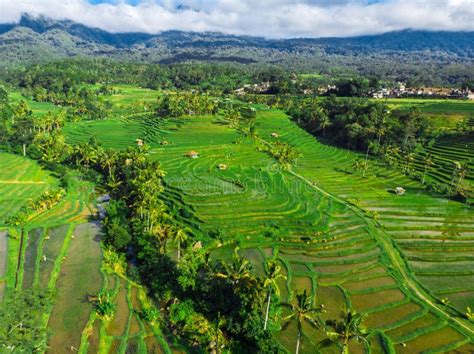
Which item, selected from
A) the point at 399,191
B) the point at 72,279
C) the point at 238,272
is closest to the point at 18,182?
the point at 72,279

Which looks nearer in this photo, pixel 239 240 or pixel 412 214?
pixel 239 240

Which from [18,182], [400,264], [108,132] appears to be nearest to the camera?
[400,264]

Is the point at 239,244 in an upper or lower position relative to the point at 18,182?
upper

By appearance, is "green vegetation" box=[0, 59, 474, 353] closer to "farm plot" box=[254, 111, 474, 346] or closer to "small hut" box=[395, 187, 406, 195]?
"farm plot" box=[254, 111, 474, 346]

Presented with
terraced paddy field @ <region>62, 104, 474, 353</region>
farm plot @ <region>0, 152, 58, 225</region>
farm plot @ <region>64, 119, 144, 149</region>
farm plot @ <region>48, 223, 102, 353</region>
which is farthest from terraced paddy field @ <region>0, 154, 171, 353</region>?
farm plot @ <region>64, 119, 144, 149</region>

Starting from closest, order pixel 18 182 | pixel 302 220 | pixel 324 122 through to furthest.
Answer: pixel 302 220, pixel 18 182, pixel 324 122

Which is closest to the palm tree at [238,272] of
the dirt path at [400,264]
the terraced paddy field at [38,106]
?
the dirt path at [400,264]

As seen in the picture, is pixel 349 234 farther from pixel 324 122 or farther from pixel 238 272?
pixel 324 122

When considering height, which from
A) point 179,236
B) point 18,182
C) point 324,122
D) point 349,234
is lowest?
point 18,182

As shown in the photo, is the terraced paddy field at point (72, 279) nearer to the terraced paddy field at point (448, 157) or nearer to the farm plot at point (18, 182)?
the farm plot at point (18, 182)
